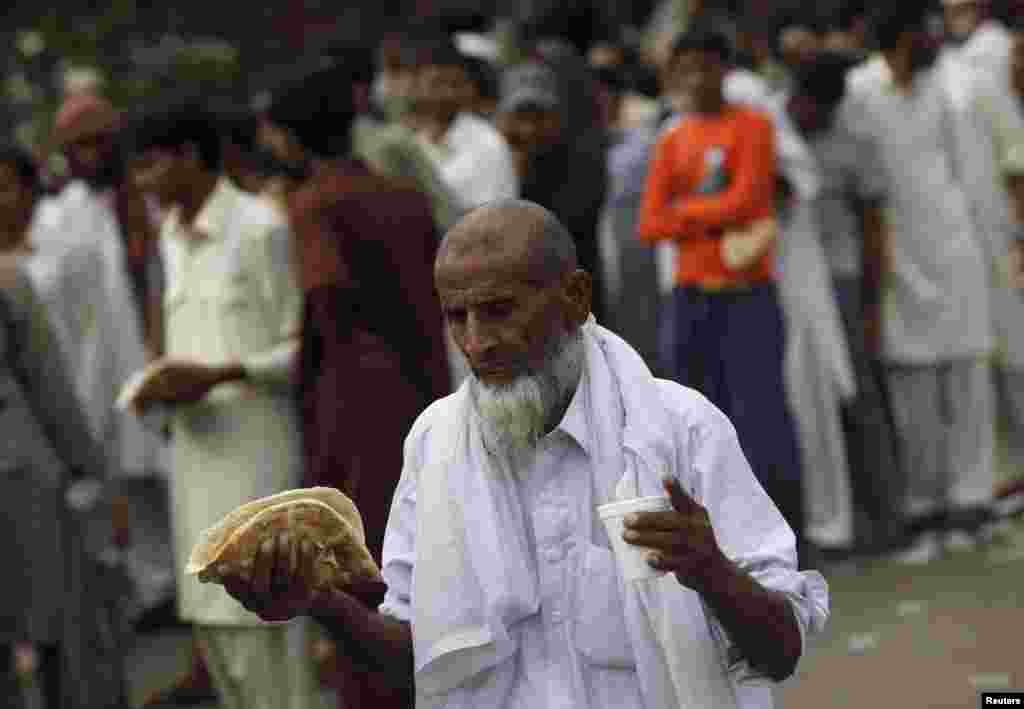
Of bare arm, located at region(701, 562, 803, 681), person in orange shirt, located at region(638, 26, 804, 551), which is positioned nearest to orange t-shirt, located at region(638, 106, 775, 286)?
person in orange shirt, located at region(638, 26, 804, 551)

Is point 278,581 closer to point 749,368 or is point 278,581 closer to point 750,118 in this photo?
point 749,368

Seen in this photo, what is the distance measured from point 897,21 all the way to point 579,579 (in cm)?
637

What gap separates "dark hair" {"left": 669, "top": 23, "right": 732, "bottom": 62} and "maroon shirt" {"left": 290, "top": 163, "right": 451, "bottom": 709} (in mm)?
2067

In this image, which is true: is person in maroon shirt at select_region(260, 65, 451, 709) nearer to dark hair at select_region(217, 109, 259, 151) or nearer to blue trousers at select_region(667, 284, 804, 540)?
dark hair at select_region(217, 109, 259, 151)

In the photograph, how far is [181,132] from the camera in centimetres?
680

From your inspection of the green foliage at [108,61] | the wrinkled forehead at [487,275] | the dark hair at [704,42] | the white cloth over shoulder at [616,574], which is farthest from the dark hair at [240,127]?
the green foliage at [108,61]

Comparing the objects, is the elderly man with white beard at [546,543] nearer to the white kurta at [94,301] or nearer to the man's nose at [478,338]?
the man's nose at [478,338]

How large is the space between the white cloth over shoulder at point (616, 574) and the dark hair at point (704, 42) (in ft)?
15.3

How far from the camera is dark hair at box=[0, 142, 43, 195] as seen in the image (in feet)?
26.7

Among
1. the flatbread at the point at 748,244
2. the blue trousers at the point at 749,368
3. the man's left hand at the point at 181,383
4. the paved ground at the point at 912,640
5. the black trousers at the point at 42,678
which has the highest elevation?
the flatbread at the point at 748,244

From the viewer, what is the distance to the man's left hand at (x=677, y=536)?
3145mm

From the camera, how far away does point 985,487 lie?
31.8 feet

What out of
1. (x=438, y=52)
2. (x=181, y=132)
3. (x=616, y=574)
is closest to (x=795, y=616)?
(x=616, y=574)

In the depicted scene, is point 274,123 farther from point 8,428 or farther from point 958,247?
point 958,247
